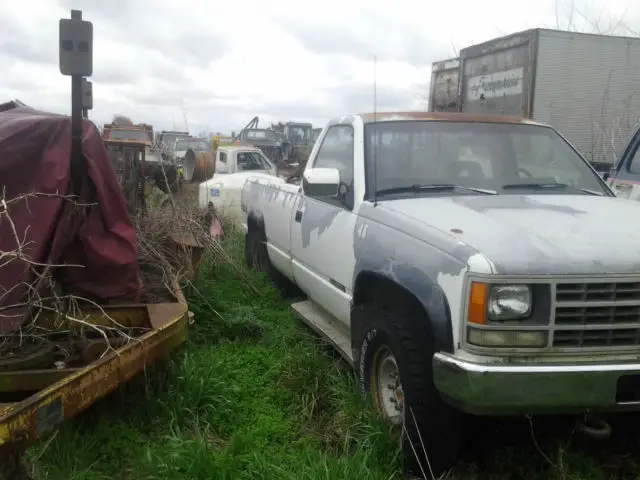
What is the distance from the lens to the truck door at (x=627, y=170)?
6.12 m

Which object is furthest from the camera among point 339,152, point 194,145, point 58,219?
point 194,145

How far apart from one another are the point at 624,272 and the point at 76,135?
3056 millimetres

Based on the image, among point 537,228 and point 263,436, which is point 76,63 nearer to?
point 263,436

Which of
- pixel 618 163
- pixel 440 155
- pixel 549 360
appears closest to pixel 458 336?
pixel 549 360

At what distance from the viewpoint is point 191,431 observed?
140 inches

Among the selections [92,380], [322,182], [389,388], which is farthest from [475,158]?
[92,380]

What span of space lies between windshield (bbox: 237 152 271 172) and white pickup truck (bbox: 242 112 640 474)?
449 inches

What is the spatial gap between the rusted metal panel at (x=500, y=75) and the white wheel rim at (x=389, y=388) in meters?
8.48

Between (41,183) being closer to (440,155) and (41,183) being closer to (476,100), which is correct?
(440,155)

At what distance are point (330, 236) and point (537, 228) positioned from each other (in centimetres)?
160

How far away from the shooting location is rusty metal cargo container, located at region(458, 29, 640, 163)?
428 inches

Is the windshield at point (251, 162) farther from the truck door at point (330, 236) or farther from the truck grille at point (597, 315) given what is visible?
the truck grille at point (597, 315)

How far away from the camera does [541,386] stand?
2645mm

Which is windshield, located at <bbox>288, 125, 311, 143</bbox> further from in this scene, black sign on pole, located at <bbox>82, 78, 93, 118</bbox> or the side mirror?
the side mirror
